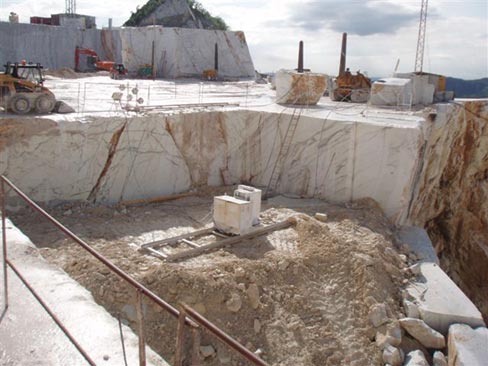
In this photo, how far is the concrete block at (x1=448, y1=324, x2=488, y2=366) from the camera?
6707 millimetres

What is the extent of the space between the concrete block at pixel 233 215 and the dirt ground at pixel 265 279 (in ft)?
0.96

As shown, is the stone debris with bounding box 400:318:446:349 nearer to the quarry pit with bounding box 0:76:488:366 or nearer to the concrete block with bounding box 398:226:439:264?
the quarry pit with bounding box 0:76:488:366

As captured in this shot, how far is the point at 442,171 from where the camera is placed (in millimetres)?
13891

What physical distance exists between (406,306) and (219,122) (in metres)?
6.27

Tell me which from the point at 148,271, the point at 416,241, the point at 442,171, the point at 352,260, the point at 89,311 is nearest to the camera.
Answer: the point at 89,311

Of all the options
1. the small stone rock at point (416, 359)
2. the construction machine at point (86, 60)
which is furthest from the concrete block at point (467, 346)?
the construction machine at point (86, 60)

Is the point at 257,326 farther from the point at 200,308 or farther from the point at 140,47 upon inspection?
the point at 140,47

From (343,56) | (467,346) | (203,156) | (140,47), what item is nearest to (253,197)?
(203,156)

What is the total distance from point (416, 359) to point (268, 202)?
503 centimetres

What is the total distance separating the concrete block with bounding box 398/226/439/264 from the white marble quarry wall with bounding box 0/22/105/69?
22.0 m

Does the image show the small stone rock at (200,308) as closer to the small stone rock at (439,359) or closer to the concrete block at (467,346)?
the small stone rock at (439,359)

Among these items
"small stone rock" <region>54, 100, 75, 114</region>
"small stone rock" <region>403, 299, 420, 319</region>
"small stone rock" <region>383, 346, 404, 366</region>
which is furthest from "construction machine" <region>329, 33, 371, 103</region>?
"small stone rock" <region>383, 346, 404, 366</region>

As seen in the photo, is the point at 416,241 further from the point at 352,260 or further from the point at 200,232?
the point at 200,232

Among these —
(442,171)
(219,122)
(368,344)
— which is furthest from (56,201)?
(442,171)
